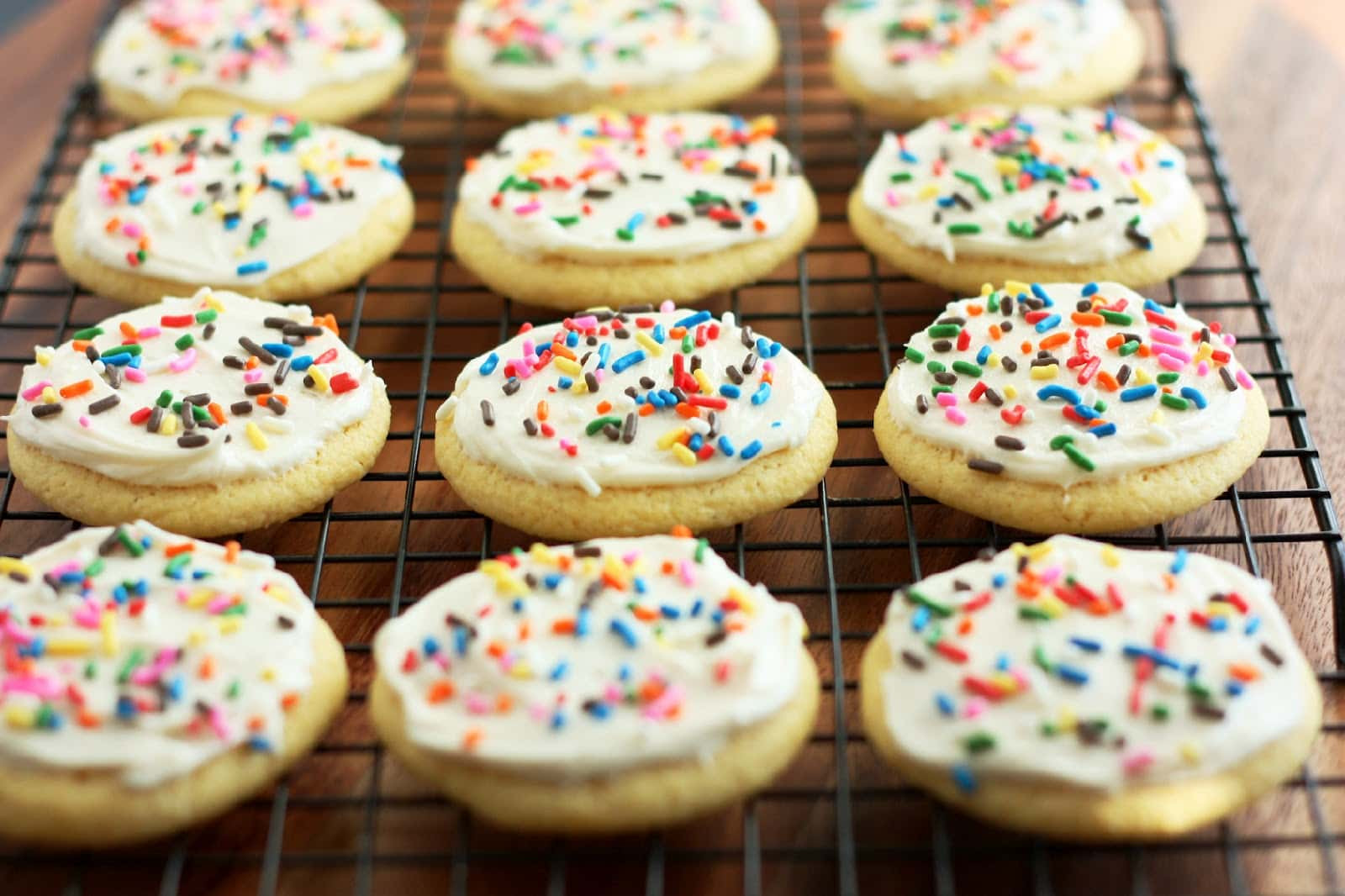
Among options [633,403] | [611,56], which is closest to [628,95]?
[611,56]

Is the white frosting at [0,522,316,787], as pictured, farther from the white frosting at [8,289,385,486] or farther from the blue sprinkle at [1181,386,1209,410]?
the blue sprinkle at [1181,386,1209,410]

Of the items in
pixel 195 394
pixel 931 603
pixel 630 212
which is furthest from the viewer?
pixel 630 212

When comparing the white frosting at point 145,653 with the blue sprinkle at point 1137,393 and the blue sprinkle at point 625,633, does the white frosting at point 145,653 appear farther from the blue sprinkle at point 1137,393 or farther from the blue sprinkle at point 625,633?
the blue sprinkle at point 1137,393

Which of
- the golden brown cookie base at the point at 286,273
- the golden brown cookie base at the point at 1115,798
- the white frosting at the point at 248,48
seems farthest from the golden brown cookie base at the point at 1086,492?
the white frosting at the point at 248,48

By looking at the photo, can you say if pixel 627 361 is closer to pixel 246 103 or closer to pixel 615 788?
pixel 615 788

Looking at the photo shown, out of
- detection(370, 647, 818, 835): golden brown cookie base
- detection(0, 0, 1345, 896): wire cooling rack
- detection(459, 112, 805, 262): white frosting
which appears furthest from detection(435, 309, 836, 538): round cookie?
detection(370, 647, 818, 835): golden brown cookie base
